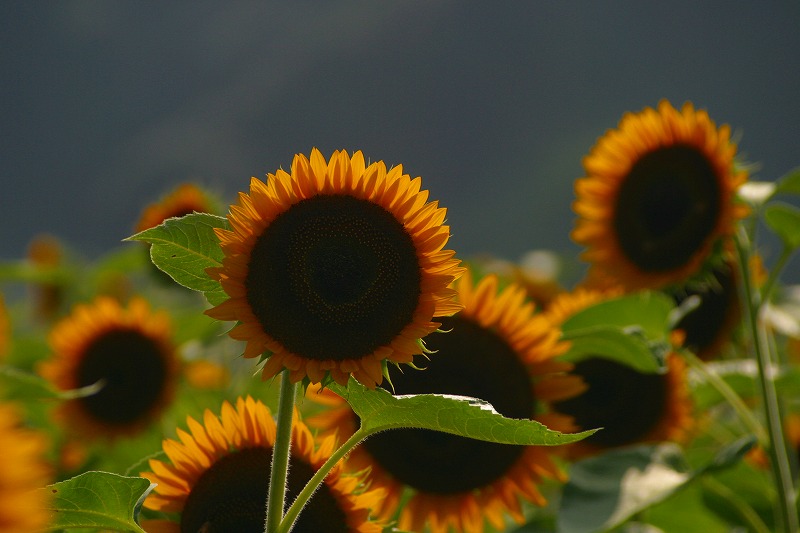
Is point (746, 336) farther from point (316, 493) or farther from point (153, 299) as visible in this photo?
point (153, 299)

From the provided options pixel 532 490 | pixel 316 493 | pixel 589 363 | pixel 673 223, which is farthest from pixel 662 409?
pixel 316 493

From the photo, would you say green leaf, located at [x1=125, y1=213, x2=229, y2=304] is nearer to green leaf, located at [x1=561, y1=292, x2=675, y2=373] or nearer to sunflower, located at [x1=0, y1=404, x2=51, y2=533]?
sunflower, located at [x1=0, y1=404, x2=51, y2=533]

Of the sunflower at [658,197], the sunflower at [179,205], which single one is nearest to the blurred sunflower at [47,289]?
the sunflower at [179,205]

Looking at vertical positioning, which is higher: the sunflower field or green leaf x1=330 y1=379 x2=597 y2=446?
the sunflower field

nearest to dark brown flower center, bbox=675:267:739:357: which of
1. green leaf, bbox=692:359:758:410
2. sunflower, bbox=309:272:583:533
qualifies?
green leaf, bbox=692:359:758:410

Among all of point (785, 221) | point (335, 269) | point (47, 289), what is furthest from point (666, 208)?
point (47, 289)

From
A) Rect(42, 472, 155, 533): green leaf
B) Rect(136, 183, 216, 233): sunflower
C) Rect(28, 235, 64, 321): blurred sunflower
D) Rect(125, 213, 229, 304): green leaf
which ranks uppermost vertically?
Rect(28, 235, 64, 321): blurred sunflower

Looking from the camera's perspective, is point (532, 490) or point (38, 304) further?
point (38, 304)
